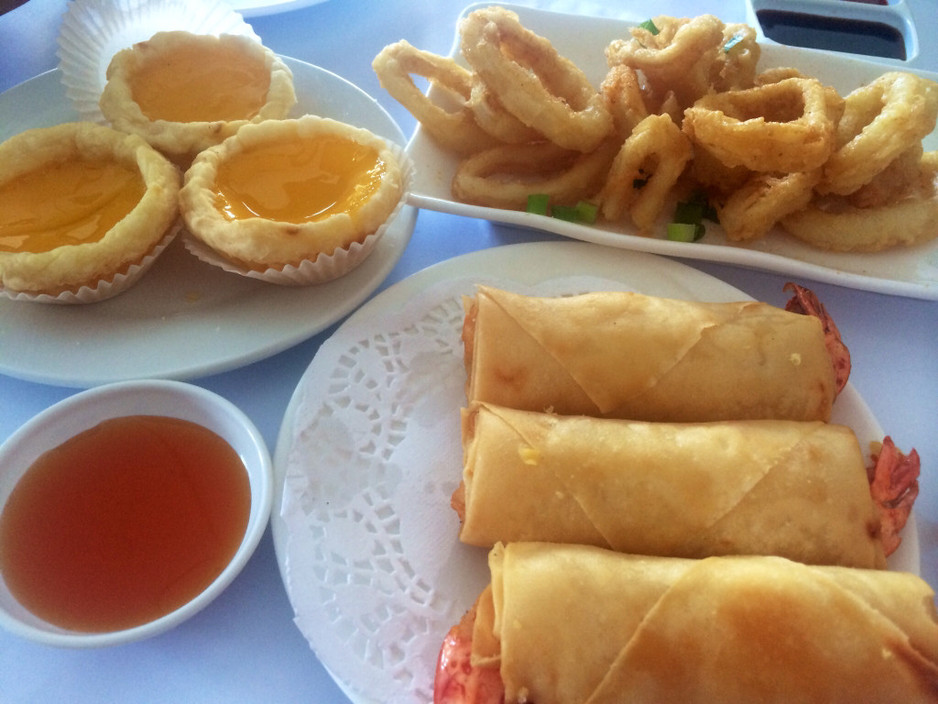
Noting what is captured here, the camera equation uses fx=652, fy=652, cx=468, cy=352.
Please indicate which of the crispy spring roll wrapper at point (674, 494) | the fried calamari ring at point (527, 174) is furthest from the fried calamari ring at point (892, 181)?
the crispy spring roll wrapper at point (674, 494)

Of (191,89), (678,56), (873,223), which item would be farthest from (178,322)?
(873,223)

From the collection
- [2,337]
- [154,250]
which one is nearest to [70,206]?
[154,250]

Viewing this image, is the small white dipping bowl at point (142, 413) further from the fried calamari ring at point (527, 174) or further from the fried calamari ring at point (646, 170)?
the fried calamari ring at point (646, 170)

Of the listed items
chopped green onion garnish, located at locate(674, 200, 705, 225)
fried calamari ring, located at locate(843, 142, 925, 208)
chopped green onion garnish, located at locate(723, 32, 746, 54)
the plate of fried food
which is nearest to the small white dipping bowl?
the plate of fried food

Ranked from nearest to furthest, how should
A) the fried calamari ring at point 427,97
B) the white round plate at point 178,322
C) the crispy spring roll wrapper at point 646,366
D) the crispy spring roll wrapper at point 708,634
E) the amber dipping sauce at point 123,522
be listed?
the crispy spring roll wrapper at point 708,634 → the amber dipping sauce at point 123,522 → the crispy spring roll wrapper at point 646,366 → the white round plate at point 178,322 → the fried calamari ring at point 427,97

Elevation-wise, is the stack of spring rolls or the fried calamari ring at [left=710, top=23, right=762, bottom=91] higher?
the fried calamari ring at [left=710, top=23, right=762, bottom=91]

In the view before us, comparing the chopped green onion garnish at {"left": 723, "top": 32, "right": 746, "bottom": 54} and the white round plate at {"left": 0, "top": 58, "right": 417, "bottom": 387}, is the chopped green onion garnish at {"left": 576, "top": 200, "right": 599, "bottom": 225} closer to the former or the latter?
the white round plate at {"left": 0, "top": 58, "right": 417, "bottom": 387}

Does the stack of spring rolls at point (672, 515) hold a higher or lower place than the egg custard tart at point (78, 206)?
lower

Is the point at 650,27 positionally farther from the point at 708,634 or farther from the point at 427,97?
the point at 708,634
